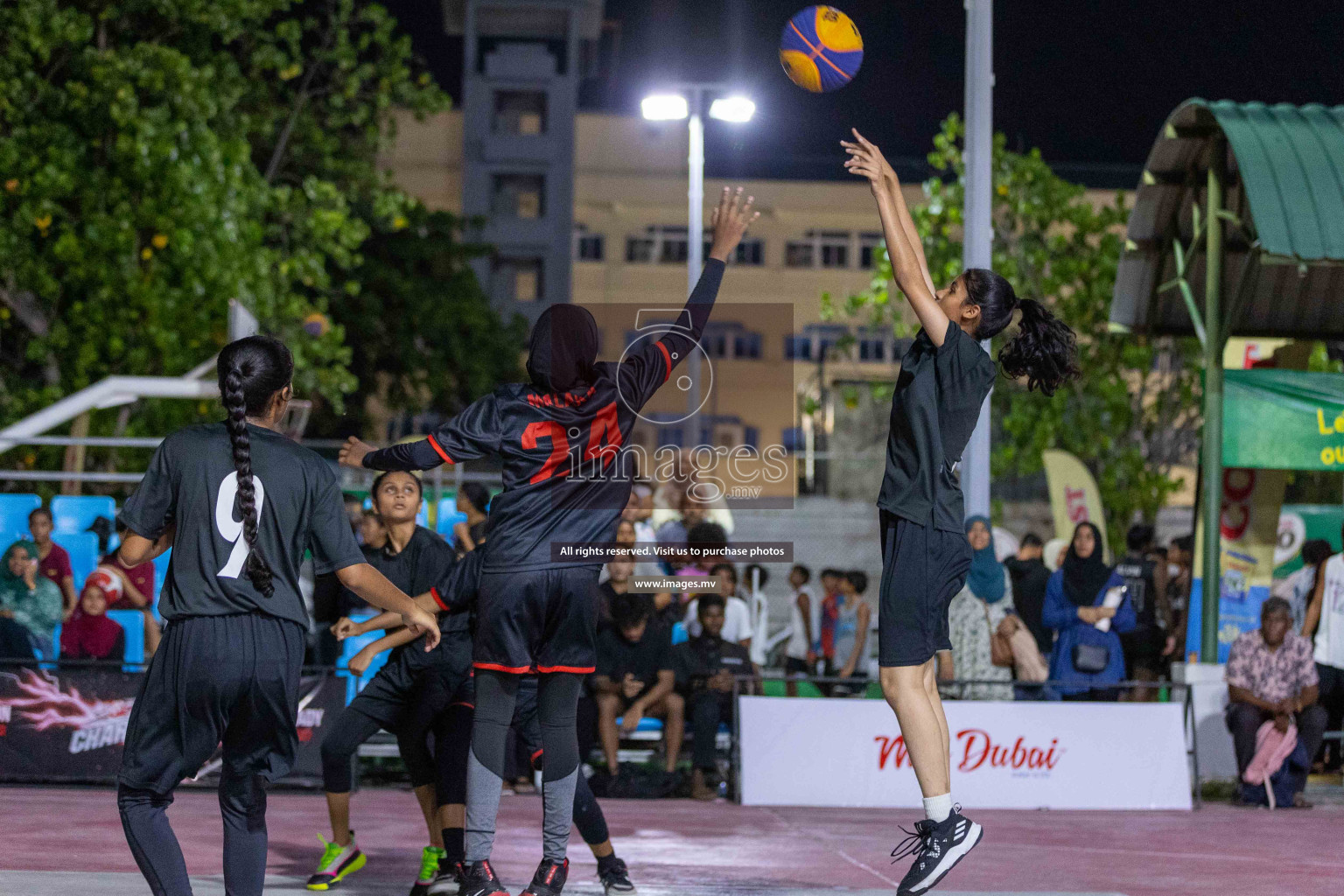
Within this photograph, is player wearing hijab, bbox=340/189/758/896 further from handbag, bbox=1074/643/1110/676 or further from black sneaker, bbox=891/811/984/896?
handbag, bbox=1074/643/1110/676

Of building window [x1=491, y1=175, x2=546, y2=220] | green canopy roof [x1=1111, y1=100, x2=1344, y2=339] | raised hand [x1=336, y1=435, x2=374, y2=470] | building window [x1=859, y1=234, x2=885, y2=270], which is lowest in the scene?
raised hand [x1=336, y1=435, x2=374, y2=470]

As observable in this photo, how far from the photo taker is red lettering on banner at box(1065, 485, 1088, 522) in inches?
764

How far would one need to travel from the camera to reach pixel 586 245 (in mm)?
55812

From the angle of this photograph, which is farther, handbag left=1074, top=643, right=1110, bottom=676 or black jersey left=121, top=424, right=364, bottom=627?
handbag left=1074, top=643, right=1110, bottom=676

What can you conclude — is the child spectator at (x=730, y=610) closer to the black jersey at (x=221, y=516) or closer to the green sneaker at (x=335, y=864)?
the green sneaker at (x=335, y=864)

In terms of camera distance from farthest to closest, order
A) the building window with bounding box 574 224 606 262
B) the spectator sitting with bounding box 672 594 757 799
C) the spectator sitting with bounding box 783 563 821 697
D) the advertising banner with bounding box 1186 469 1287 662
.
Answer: the building window with bounding box 574 224 606 262 → the advertising banner with bounding box 1186 469 1287 662 → the spectator sitting with bounding box 783 563 821 697 → the spectator sitting with bounding box 672 594 757 799

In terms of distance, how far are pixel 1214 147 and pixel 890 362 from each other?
117ft

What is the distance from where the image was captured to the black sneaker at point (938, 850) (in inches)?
200

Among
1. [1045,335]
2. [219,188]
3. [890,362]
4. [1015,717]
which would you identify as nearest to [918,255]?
[1045,335]

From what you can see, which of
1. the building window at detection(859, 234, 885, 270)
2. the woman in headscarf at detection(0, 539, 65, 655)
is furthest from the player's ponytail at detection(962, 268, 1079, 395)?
the building window at detection(859, 234, 885, 270)

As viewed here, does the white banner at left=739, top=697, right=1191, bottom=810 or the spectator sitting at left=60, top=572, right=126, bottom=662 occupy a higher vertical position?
the spectator sitting at left=60, top=572, right=126, bottom=662

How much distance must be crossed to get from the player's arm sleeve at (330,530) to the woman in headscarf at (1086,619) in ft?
27.4

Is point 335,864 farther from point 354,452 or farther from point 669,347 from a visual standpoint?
point 669,347

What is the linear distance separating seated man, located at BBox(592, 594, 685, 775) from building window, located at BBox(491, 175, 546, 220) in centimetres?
4639
